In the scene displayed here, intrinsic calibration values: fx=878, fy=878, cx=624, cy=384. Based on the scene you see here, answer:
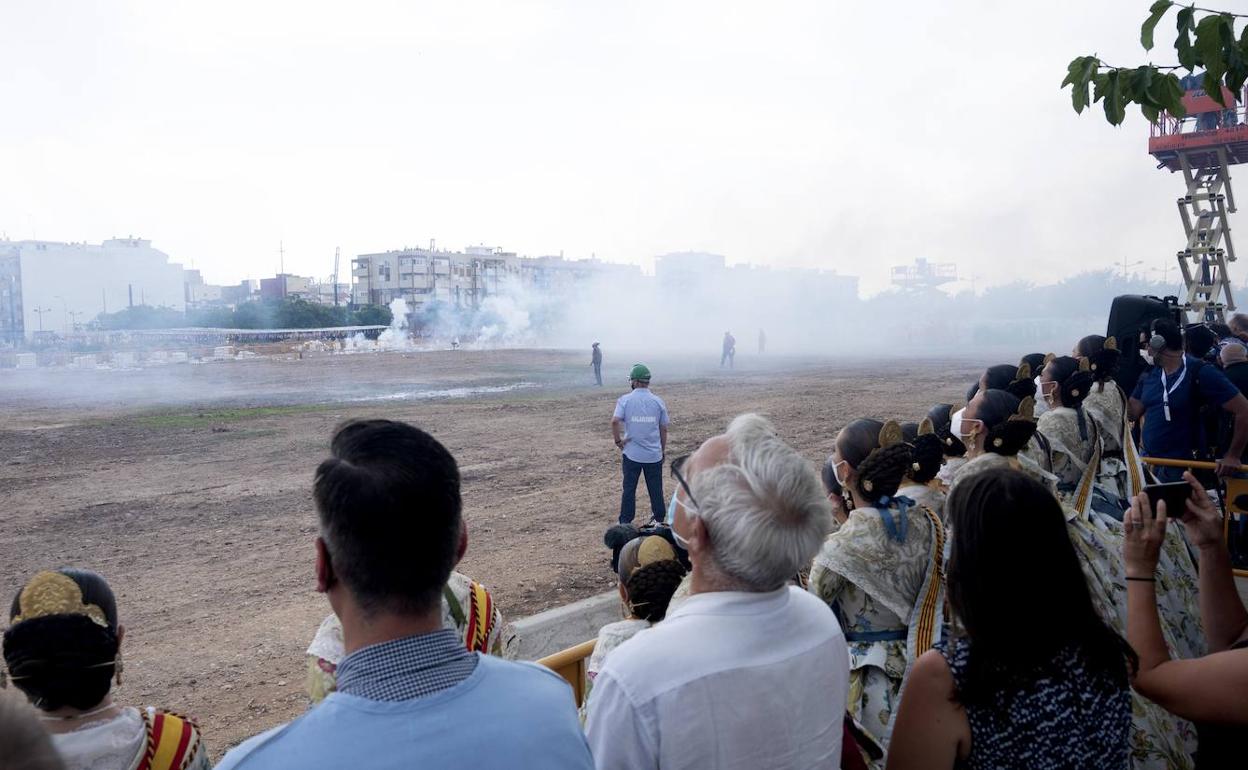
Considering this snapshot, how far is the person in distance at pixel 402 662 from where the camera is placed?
4.70ft

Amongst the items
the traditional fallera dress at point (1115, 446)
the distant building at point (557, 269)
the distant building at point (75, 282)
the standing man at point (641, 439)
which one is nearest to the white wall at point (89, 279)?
the distant building at point (75, 282)

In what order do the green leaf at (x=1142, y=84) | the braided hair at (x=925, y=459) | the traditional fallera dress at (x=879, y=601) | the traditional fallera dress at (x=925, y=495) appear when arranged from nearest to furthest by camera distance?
1. the traditional fallera dress at (x=879, y=601)
2. the traditional fallera dress at (x=925, y=495)
3. the braided hair at (x=925, y=459)
4. the green leaf at (x=1142, y=84)

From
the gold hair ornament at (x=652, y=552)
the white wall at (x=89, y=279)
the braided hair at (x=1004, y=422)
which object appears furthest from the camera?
the white wall at (x=89, y=279)

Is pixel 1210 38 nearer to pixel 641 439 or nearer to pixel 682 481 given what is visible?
pixel 682 481

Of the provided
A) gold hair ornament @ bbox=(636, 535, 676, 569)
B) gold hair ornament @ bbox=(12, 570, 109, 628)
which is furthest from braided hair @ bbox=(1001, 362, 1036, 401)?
gold hair ornament @ bbox=(12, 570, 109, 628)

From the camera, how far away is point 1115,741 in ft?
7.07

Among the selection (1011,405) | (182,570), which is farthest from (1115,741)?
(182,570)

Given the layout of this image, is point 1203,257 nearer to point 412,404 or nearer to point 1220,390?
point 1220,390

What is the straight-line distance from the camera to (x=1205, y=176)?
50.6 feet

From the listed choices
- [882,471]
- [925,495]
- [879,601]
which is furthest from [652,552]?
[925,495]

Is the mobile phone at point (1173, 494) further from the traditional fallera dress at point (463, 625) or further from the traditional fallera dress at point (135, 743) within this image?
the traditional fallera dress at point (135, 743)

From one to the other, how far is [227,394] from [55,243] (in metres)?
78.6

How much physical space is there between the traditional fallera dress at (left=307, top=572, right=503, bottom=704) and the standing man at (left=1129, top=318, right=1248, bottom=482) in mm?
6242

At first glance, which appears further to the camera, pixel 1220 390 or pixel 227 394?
pixel 227 394
